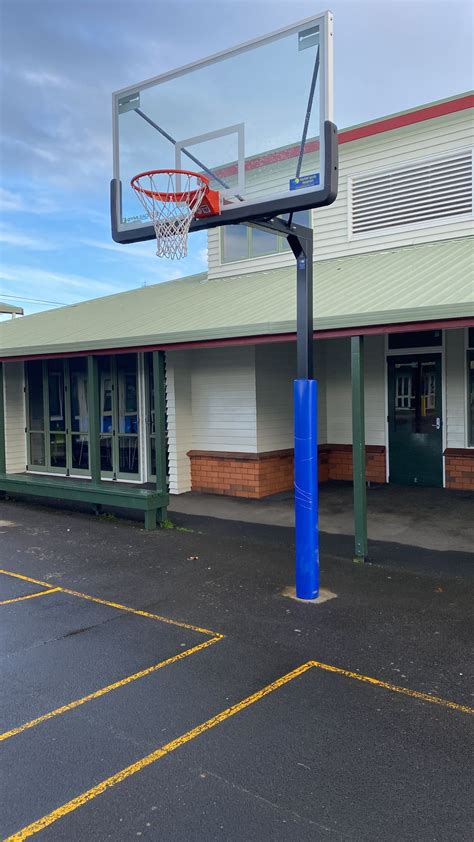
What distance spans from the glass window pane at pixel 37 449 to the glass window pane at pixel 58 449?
1.21 ft

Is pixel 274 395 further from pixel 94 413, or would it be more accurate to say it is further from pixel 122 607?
pixel 122 607

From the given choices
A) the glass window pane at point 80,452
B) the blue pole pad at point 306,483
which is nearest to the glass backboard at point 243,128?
the blue pole pad at point 306,483

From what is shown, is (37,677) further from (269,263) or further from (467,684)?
(269,263)

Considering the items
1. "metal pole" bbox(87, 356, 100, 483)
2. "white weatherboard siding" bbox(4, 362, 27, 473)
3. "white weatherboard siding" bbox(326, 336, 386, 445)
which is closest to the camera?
"metal pole" bbox(87, 356, 100, 483)

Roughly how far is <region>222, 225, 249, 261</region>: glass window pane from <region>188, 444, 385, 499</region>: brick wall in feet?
13.6

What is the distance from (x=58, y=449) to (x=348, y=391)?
6.36 m

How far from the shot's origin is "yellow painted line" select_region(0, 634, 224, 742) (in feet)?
12.5

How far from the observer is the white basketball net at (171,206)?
610 centimetres

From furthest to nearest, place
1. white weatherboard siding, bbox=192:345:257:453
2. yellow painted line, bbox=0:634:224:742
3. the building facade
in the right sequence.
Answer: white weatherboard siding, bbox=192:345:257:453 → the building facade → yellow painted line, bbox=0:634:224:742

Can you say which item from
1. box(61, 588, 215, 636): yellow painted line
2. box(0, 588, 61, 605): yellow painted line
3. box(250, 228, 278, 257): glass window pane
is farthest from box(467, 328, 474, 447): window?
box(0, 588, 61, 605): yellow painted line

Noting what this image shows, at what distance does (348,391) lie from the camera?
12398 mm

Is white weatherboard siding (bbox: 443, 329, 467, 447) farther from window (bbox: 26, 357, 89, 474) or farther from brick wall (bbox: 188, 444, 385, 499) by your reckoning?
window (bbox: 26, 357, 89, 474)

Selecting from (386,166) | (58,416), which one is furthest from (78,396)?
(386,166)

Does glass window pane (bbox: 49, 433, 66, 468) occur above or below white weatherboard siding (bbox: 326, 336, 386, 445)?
below
